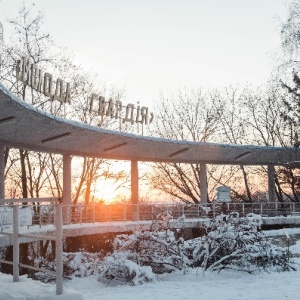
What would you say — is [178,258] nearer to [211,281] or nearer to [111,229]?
[211,281]

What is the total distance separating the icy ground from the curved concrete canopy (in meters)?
5.71

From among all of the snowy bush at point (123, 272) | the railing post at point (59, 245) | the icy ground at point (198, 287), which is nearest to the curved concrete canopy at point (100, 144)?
the snowy bush at point (123, 272)

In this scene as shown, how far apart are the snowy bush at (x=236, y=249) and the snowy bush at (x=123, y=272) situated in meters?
2.00

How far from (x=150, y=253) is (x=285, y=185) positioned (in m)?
31.7

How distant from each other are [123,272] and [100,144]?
12663 millimetres

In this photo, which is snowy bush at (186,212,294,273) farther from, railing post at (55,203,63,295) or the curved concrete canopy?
railing post at (55,203,63,295)

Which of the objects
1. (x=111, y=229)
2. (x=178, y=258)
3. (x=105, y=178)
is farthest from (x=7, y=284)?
(x=105, y=178)

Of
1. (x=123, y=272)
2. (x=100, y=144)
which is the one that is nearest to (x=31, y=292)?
(x=123, y=272)

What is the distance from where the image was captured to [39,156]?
33.8m

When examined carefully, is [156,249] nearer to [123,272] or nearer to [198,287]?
[123,272]

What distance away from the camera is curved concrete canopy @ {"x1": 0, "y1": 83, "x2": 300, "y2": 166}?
56.3 ft

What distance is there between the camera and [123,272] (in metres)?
12.1

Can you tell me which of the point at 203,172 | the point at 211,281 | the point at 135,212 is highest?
the point at 203,172

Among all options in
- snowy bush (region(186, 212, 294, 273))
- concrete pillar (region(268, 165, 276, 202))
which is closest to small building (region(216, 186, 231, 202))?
snowy bush (region(186, 212, 294, 273))
